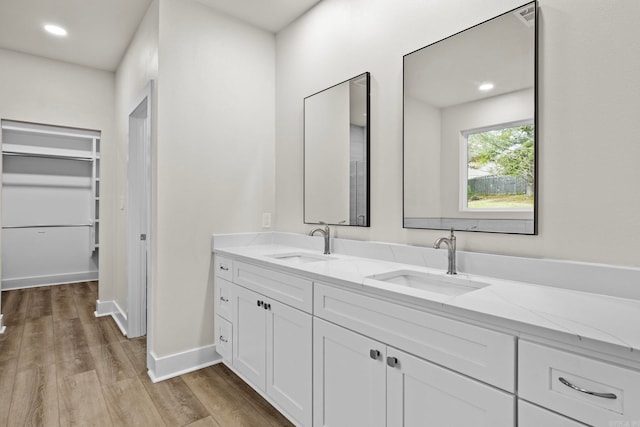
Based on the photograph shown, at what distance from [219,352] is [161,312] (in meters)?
0.50

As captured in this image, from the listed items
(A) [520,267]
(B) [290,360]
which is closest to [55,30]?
(B) [290,360]

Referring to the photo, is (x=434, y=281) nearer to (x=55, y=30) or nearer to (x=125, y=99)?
(x=125, y=99)

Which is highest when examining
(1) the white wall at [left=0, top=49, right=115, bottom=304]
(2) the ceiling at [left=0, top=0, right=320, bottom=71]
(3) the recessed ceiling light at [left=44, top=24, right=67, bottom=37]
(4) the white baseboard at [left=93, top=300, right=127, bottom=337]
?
(3) the recessed ceiling light at [left=44, top=24, right=67, bottom=37]

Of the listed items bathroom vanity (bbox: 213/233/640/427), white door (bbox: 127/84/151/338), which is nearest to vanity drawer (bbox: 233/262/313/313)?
bathroom vanity (bbox: 213/233/640/427)

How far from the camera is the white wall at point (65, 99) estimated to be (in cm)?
347

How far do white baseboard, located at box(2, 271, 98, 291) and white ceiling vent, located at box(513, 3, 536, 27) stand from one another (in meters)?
6.12

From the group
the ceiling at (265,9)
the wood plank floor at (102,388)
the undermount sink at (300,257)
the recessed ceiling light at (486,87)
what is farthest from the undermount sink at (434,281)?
the ceiling at (265,9)

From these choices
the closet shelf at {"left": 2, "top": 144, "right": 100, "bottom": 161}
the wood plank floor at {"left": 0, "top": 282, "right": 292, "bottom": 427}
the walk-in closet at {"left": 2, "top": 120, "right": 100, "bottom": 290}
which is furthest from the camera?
the walk-in closet at {"left": 2, "top": 120, "right": 100, "bottom": 290}

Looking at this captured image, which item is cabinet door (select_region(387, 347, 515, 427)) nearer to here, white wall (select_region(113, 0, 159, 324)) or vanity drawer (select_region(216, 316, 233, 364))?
vanity drawer (select_region(216, 316, 233, 364))

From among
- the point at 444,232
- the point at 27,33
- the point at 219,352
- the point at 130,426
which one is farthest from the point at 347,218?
the point at 27,33

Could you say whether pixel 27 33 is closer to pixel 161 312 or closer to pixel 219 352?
pixel 161 312

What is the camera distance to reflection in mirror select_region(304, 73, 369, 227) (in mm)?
2176

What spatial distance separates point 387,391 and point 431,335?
0.31m

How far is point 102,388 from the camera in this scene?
2238 mm
